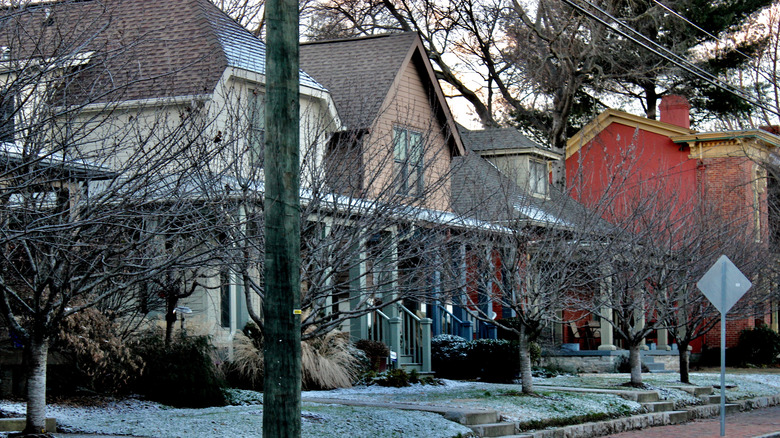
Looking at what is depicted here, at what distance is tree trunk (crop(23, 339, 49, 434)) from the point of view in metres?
10.2

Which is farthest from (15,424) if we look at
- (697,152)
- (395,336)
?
(697,152)

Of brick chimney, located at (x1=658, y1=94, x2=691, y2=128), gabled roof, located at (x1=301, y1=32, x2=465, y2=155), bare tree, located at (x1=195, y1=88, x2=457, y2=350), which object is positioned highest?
brick chimney, located at (x1=658, y1=94, x2=691, y2=128)

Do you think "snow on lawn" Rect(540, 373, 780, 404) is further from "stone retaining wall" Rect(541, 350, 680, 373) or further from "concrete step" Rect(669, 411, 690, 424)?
"stone retaining wall" Rect(541, 350, 680, 373)

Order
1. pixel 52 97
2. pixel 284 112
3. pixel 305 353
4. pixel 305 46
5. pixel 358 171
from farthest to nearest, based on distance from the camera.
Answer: pixel 305 46, pixel 305 353, pixel 358 171, pixel 52 97, pixel 284 112

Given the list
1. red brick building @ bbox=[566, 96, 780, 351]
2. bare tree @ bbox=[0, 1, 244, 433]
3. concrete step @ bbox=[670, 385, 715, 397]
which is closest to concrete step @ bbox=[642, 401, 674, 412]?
concrete step @ bbox=[670, 385, 715, 397]

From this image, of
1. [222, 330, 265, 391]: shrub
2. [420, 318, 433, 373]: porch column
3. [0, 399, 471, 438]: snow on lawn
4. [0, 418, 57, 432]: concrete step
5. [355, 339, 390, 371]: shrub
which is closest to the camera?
[0, 418, 57, 432]: concrete step

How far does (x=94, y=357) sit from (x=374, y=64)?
13531 mm

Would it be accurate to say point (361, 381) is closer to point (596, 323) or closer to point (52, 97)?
point (52, 97)

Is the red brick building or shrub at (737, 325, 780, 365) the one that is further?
shrub at (737, 325, 780, 365)

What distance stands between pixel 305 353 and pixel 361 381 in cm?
166

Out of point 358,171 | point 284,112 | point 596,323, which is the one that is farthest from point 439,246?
point 596,323

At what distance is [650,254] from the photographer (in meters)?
19.1

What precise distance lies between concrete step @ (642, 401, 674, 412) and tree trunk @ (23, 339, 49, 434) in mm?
10444

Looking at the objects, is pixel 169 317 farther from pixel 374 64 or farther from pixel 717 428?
pixel 374 64
